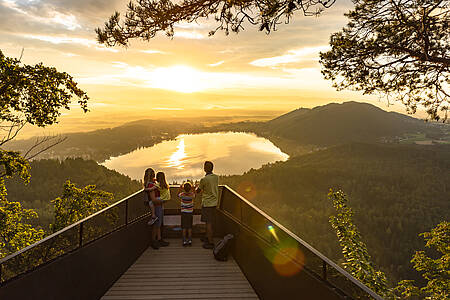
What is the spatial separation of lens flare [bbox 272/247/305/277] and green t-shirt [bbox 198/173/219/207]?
2820mm

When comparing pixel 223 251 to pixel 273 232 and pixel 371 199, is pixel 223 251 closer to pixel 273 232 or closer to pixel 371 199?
pixel 273 232

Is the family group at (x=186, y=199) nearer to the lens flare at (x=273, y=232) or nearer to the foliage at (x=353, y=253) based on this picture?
the lens flare at (x=273, y=232)

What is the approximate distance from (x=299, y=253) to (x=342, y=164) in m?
209

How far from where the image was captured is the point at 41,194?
422ft

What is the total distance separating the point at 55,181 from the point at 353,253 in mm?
143859

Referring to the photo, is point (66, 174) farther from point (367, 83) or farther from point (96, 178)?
point (367, 83)

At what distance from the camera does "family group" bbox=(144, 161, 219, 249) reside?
6.66m

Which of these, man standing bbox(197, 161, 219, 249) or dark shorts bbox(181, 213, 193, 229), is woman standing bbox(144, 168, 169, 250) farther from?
man standing bbox(197, 161, 219, 249)

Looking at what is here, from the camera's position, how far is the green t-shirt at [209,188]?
6.57m

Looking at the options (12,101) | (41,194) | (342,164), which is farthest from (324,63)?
(342,164)

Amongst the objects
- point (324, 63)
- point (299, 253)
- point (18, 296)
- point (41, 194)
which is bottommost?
point (41, 194)

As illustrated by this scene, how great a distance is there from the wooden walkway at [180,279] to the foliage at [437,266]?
394 inches

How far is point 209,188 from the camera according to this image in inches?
263

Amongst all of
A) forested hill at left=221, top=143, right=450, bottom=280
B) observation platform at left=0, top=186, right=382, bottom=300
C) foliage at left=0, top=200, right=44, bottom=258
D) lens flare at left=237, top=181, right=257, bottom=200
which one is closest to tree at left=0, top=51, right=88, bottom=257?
foliage at left=0, top=200, right=44, bottom=258
